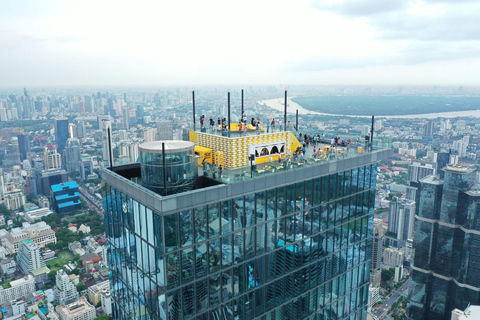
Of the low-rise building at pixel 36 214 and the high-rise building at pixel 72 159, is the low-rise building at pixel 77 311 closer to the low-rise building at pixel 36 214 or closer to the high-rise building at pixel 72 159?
the low-rise building at pixel 36 214

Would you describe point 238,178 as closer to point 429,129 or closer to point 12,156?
point 429,129

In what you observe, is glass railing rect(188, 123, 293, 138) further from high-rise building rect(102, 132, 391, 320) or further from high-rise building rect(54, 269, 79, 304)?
high-rise building rect(54, 269, 79, 304)

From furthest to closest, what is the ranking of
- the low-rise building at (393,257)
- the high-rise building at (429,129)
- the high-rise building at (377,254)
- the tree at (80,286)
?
the high-rise building at (429,129) → the low-rise building at (393,257) → the high-rise building at (377,254) → the tree at (80,286)

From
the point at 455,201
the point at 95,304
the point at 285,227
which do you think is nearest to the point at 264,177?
the point at 285,227

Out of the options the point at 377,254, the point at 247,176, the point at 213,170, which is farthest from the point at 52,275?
→ the point at 247,176

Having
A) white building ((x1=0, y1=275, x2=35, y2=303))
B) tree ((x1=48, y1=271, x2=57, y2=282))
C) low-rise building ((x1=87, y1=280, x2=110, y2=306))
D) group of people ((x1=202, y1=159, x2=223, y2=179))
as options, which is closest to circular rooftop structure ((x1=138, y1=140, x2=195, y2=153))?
group of people ((x1=202, y1=159, x2=223, y2=179))

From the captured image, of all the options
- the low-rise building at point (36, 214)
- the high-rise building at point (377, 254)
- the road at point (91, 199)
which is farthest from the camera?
the road at point (91, 199)

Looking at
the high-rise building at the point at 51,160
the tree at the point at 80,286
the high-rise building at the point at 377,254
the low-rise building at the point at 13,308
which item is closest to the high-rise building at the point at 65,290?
the tree at the point at 80,286

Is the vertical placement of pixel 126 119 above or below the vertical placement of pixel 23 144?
above
